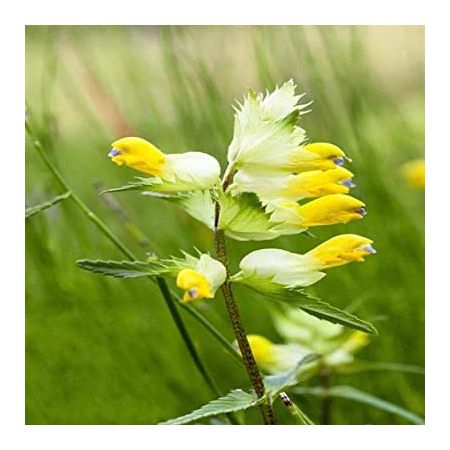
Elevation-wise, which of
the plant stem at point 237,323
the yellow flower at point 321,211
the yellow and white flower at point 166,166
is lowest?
the plant stem at point 237,323

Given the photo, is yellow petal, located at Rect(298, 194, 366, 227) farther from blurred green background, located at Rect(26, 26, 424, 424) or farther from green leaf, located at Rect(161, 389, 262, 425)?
blurred green background, located at Rect(26, 26, 424, 424)

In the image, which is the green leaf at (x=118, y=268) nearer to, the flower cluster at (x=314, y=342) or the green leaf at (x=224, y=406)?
the green leaf at (x=224, y=406)

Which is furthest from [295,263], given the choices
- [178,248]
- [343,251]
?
[178,248]

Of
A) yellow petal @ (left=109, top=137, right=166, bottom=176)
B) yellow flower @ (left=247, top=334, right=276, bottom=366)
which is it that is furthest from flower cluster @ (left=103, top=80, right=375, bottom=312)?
yellow flower @ (left=247, top=334, right=276, bottom=366)

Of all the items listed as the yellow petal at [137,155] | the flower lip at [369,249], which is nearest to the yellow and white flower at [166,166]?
the yellow petal at [137,155]

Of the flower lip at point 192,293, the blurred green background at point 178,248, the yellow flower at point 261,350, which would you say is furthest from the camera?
the blurred green background at point 178,248
